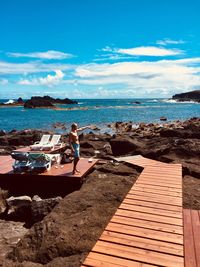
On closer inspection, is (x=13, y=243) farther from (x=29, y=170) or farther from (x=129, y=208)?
(x=29, y=170)

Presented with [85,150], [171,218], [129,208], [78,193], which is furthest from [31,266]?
[85,150]

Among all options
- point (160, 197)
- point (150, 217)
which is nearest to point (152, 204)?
point (160, 197)

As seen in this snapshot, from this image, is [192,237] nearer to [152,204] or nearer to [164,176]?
[152,204]

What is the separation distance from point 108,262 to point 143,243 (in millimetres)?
957

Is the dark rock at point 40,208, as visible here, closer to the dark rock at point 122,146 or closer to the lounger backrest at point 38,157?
the lounger backrest at point 38,157

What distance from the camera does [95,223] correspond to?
7828 millimetres

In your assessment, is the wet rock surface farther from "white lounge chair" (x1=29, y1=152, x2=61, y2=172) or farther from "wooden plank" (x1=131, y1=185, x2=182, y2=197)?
"white lounge chair" (x1=29, y1=152, x2=61, y2=172)

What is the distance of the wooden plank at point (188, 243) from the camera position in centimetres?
546

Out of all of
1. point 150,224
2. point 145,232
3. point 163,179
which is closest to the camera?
point 145,232

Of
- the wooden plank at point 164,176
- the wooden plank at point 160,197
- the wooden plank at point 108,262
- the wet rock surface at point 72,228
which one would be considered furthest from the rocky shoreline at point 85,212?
the wooden plank at point 108,262

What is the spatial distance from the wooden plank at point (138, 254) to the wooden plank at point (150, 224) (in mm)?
993

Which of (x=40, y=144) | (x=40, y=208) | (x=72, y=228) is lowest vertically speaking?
(x=40, y=208)

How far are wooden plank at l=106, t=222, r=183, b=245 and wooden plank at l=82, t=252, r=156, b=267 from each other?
98cm

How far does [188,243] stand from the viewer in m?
6.08
